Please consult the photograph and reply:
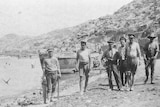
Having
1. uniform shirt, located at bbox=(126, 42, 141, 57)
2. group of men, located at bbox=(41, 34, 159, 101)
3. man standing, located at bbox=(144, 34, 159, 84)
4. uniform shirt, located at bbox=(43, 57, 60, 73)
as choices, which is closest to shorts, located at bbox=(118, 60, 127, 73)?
group of men, located at bbox=(41, 34, 159, 101)

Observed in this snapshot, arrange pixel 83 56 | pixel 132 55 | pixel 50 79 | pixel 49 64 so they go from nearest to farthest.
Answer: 1. pixel 132 55
2. pixel 49 64
3. pixel 50 79
4. pixel 83 56

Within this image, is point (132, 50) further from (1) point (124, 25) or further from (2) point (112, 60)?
(1) point (124, 25)

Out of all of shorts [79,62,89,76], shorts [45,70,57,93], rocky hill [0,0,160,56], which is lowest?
shorts [45,70,57,93]

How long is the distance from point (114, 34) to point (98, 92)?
35048 millimetres

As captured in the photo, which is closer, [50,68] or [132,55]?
[132,55]

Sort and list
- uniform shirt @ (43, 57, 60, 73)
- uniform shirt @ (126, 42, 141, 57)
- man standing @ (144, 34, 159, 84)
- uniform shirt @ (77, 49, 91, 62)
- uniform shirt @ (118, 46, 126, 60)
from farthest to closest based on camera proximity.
→ man standing @ (144, 34, 159, 84) < uniform shirt @ (77, 49, 91, 62) < uniform shirt @ (118, 46, 126, 60) < uniform shirt @ (43, 57, 60, 73) < uniform shirt @ (126, 42, 141, 57)

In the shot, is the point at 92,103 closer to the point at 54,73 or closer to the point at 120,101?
the point at 120,101

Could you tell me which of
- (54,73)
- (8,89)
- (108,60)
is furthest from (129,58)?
(8,89)

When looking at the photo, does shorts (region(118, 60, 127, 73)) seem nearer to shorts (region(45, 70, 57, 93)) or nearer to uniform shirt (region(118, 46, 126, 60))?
uniform shirt (region(118, 46, 126, 60))

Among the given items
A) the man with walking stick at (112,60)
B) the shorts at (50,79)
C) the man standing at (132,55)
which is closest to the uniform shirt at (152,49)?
the man standing at (132,55)

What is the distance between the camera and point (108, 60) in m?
8.75

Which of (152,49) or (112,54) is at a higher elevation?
(152,49)

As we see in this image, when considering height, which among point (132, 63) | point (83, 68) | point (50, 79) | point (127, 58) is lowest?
point (50, 79)

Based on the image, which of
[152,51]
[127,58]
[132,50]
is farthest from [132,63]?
[152,51]
